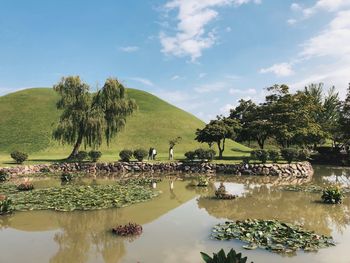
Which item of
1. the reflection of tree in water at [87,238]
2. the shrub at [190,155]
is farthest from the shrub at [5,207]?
the shrub at [190,155]

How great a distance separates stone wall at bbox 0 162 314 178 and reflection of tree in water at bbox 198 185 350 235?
33.9 feet

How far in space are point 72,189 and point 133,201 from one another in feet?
17.6

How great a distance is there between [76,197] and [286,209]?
10925 mm

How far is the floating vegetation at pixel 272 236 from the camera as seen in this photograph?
10719 mm

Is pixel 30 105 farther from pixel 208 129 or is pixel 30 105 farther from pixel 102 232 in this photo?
pixel 102 232

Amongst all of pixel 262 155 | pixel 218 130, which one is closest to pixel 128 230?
pixel 262 155

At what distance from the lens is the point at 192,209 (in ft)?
56.0

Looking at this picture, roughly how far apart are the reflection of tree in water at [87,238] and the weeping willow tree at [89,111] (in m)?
21.3

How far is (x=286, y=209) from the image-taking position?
17125mm

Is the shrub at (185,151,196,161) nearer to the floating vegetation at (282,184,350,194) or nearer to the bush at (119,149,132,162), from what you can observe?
the bush at (119,149,132,162)

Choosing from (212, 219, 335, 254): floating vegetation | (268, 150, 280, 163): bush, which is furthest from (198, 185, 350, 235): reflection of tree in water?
(268, 150, 280, 163): bush

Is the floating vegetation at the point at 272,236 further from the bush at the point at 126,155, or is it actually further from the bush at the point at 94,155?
the bush at the point at 94,155

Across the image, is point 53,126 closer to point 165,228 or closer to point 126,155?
point 126,155

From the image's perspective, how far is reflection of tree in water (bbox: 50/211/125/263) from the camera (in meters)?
10.2
